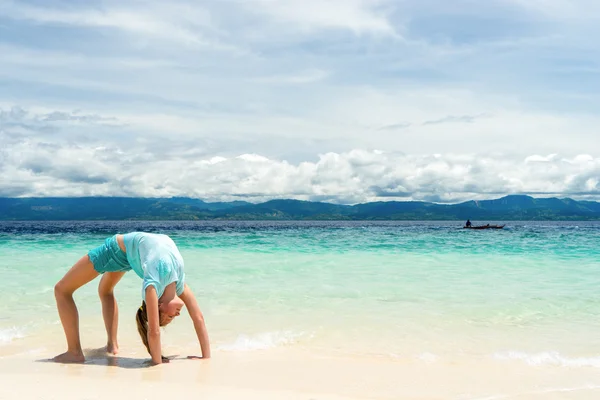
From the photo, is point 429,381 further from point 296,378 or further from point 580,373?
point 580,373

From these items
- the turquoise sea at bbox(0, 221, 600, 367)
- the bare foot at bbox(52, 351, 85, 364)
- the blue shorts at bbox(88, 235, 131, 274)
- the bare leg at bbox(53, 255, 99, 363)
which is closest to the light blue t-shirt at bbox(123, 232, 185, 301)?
the blue shorts at bbox(88, 235, 131, 274)

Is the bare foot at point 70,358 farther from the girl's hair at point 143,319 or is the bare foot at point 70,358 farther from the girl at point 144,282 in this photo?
the girl's hair at point 143,319

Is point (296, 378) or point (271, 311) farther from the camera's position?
point (271, 311)

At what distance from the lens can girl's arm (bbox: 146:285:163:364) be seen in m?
5.14

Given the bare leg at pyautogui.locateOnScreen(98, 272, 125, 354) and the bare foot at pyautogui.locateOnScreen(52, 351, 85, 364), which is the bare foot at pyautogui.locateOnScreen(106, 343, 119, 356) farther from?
the bare foot at pyautogui.locateOnScreen(52, 351, 85, 364)

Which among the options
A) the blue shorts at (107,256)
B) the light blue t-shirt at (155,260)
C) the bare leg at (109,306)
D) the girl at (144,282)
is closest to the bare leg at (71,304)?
the girl at (144,282)

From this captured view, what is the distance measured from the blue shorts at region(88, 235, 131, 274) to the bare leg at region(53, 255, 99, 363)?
0.11m

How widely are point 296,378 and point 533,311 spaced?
5.46 m

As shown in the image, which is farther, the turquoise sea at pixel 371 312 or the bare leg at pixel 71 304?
the turquoise sea at pixel 371 312

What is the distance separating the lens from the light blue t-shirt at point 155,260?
520 centimetres

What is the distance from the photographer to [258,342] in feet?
22.6

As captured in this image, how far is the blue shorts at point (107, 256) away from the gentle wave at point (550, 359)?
4.23m

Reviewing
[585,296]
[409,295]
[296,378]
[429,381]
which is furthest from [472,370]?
[585,296]

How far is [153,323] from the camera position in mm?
5270
